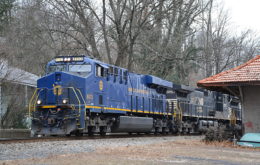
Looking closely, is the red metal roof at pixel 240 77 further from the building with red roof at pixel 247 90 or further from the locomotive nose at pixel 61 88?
the locomotive nose at pixel 61 88

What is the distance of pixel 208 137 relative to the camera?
58.9ft

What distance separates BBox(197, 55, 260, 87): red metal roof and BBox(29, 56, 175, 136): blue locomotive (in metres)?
4.93

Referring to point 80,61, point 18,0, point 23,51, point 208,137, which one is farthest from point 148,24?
point 18,0

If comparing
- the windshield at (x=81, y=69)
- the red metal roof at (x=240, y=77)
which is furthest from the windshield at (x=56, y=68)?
the red metal roof at (x=240, y=77)

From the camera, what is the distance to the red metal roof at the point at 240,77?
16.9m

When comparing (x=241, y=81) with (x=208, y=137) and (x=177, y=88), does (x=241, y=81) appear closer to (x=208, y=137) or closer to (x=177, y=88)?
(x=208, y=137)

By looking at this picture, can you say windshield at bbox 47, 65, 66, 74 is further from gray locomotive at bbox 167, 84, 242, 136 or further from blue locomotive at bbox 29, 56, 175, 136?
gray locomotive at bbox 167, 84, 242, 136

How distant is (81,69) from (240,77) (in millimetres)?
7557

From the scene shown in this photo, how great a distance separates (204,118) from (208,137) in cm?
1512

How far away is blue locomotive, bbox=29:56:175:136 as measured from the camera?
1792 cm

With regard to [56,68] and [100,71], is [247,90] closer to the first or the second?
[100,71]

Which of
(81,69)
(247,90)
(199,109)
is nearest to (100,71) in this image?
(81,69)

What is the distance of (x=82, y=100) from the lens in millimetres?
18156

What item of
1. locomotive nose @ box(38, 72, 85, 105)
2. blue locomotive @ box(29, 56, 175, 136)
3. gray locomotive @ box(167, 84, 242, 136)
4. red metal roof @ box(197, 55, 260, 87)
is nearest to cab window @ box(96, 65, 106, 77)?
blue locomotive @ box(29, 56, 175, 136)
